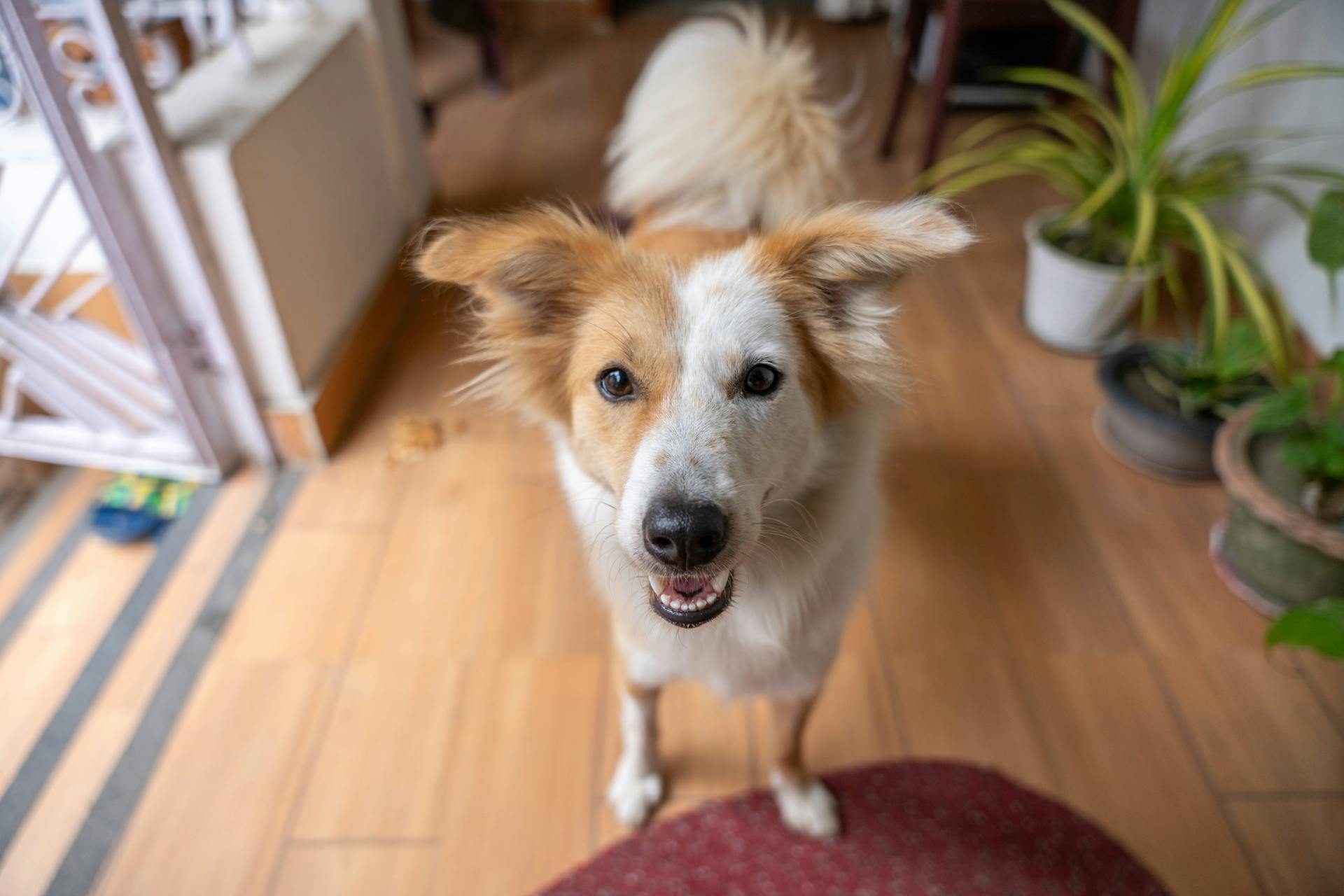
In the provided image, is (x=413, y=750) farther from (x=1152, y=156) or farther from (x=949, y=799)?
(x=1152, y=156)

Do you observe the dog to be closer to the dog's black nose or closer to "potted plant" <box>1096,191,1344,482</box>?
the dog's black nose

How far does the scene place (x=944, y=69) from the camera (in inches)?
96.5

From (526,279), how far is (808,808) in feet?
3.13

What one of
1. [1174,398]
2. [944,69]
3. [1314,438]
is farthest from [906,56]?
[1314,438]

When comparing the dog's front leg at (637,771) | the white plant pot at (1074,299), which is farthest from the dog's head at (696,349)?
the white plant pot at (1074,299)

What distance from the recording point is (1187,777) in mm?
1356

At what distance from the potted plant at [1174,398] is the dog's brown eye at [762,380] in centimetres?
131

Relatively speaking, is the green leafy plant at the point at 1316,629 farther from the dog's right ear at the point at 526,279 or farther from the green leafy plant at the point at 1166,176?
the dog's right ear at the point at 526,279

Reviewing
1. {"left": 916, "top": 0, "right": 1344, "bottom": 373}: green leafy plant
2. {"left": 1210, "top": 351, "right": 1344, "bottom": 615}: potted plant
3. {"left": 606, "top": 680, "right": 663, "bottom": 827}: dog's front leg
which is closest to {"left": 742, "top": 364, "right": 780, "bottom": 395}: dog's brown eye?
{"left": 606, "top": 680, "right": 663, "bottom": 827}: dog's front leg

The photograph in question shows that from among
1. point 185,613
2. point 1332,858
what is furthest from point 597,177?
point 1332,858

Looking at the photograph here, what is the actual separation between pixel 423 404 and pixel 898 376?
143cm

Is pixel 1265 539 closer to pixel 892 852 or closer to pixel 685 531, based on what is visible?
pixel 892 852

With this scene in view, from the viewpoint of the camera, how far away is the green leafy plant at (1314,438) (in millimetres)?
1341

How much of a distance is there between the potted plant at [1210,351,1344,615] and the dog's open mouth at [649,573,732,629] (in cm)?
114
